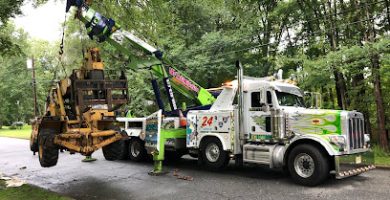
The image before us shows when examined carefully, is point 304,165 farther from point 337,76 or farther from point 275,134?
point 337,76


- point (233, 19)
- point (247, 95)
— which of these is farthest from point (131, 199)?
point (233, 19)

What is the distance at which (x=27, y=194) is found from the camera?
7801 millimetres

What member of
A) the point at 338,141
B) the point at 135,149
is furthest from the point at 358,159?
the point at 135,149

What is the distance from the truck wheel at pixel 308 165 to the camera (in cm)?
855

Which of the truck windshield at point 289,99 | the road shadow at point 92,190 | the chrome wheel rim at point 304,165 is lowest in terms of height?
the road shadow at point 92,190

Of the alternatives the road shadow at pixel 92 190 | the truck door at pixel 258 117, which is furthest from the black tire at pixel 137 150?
the truck door at pixel 258 117

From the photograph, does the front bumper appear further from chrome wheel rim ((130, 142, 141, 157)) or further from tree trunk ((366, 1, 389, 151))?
chrome wheel rim ((130, 142, 141, 157))

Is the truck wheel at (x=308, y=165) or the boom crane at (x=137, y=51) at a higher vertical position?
the boom crane at (x=137, y=51)

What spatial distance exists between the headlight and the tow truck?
17 millimetres

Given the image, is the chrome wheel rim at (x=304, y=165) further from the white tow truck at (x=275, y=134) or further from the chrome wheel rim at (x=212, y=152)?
the chrome wheel rim at (x=212, y=152)

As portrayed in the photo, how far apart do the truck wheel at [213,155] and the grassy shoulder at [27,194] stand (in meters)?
4.72

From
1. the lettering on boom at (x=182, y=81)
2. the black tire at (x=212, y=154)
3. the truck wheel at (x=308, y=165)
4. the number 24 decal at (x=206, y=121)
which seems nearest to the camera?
the truck wheel at (x=308, y=165)

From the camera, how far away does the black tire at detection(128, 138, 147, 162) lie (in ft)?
43.6

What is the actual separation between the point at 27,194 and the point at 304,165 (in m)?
6.26
